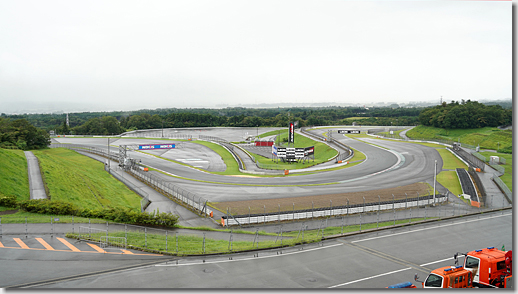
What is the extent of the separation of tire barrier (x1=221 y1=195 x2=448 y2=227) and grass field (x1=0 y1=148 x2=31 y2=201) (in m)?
18.5

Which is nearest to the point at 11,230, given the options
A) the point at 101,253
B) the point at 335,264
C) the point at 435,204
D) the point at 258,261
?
the point at 101,253

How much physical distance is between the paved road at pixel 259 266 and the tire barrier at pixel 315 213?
7.24 metres

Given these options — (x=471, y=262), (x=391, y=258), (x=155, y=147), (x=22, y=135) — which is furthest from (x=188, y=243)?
(x=155, y=147)

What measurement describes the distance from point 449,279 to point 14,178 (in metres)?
37.6

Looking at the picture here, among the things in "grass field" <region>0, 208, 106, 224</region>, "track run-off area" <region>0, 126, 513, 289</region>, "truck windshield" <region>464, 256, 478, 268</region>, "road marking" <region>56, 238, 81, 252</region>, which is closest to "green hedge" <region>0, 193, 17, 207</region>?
"grass field" <region>0, 208, 106, 224</region>

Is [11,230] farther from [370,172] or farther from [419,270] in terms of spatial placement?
[370,172]

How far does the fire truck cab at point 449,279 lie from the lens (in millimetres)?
13867

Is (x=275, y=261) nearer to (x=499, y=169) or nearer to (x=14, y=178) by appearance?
(x=14, y=178)

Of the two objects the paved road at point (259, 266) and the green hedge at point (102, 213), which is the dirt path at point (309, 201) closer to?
the green hedge at point (102, 213)

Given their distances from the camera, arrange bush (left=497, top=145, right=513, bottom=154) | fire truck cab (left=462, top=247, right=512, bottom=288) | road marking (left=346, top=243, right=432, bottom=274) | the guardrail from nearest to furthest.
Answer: fire truck cab (left=462, top=247, right=512, bottom=288) < road marking (left=346, top=243, right=432, bottom=274) < the guardrail < bush (left=497, top=145, right=513, bottom=154)

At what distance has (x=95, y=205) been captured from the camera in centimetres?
3462

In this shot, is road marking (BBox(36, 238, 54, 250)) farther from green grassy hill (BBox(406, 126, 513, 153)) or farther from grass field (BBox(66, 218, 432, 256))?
green grassy hill (BBox(406, 126, 513, 153))

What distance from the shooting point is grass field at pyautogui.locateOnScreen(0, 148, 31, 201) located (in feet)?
101

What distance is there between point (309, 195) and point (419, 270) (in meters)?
21.3
